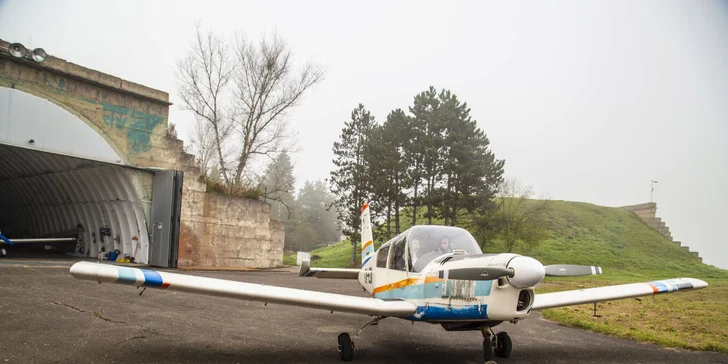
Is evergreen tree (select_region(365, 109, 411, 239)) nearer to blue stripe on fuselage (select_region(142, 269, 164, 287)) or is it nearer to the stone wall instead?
the stone wall

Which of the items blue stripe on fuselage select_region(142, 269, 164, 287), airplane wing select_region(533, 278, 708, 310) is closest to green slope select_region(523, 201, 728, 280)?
airplane wing select_region(533, 278, 708, 310)

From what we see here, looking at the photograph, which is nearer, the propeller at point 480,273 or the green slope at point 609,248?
the propeller at point 480,273

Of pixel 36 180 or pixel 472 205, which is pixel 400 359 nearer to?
pixel 36 180

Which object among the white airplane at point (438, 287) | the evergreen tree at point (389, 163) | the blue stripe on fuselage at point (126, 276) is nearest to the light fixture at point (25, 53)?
the white airplane at point (438, 287)

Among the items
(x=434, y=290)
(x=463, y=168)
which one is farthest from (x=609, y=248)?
(x=434, y=290)

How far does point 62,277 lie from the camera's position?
1186cm

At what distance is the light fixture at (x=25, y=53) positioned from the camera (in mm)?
14125

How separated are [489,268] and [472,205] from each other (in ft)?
90.9

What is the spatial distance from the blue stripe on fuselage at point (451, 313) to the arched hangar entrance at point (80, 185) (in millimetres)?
14243

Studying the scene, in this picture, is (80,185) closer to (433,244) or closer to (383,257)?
(383,257)

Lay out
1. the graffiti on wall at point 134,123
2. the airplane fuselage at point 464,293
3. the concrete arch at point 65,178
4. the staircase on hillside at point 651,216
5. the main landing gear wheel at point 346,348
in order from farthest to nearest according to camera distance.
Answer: the staircase on hillside at point 651,216 < the graffiti on wall at point 134,123 < the concrete arch at point 65,178 < the main landing gear wheel at point 346,348 < the airplane fuselage at point 464,293

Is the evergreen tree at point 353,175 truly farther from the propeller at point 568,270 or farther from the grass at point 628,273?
the propeller at point 568,270

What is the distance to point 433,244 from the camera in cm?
673

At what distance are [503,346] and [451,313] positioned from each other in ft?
4.10
